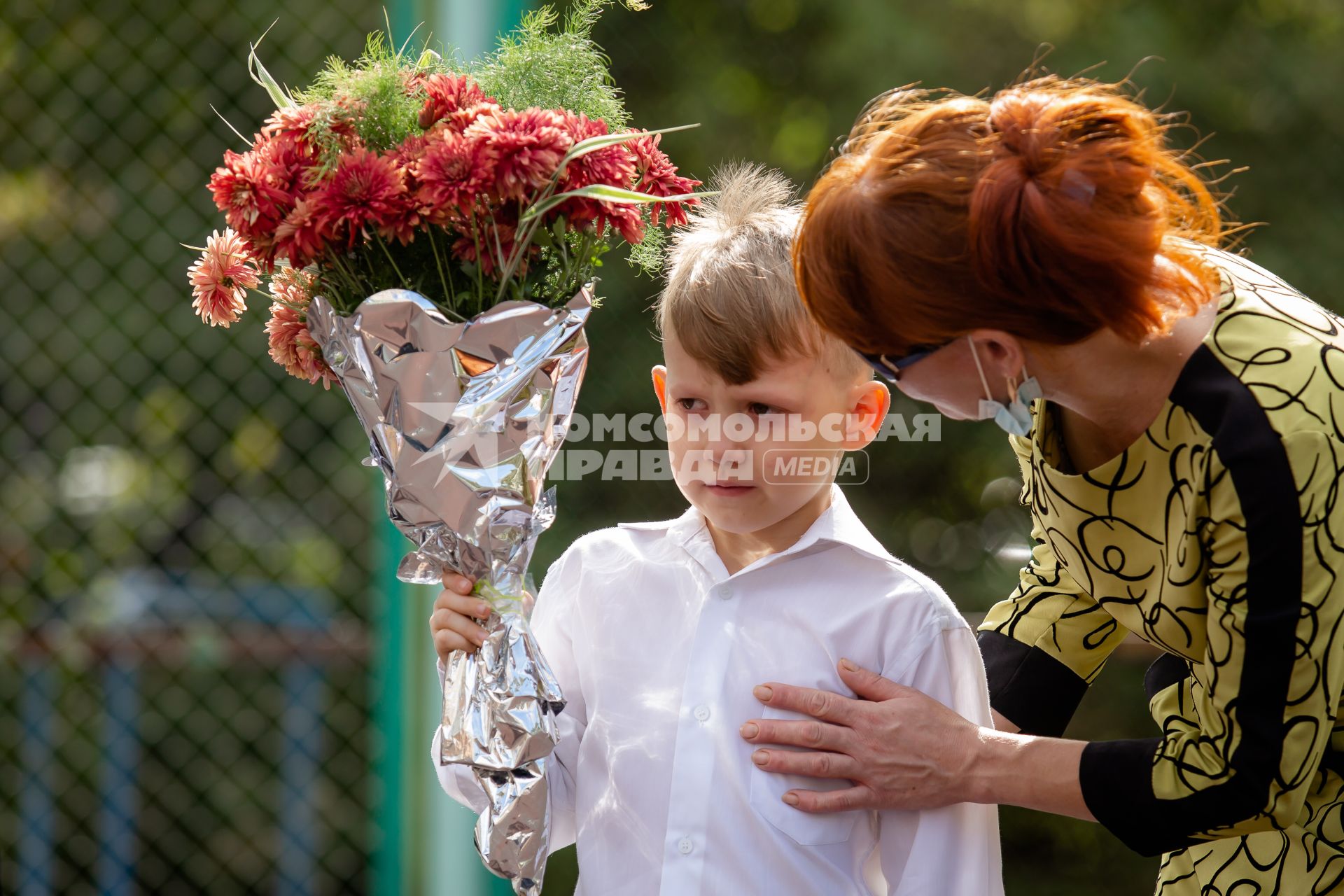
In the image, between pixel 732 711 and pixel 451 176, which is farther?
pixel 732 711

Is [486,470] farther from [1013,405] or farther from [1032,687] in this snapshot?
[1032,687]

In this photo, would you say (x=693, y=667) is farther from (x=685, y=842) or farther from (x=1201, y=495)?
(x=1201, y=495)

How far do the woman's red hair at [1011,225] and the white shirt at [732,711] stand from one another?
402mm

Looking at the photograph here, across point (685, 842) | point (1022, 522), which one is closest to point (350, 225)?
point (685, 842)

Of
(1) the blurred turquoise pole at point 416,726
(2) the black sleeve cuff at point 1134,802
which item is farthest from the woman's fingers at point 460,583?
(1) the blurred turquoise pole at point 416,726

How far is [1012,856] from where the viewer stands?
10.6 feet

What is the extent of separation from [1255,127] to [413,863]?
2745 mm

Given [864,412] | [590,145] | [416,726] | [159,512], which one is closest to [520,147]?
[590,145]

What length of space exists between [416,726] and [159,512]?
1.33 meters

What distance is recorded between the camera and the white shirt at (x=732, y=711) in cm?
151

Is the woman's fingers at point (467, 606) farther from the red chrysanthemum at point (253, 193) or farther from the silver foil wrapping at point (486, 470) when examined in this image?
the red chrysanthemum at point (253, 193)

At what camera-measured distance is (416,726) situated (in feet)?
8.63

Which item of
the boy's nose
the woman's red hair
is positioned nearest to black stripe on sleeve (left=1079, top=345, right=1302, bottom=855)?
the woman's red hair

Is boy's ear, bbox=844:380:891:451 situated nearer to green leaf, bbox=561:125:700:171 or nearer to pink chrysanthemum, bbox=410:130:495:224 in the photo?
green leaf, bbox=561:125:700:171
